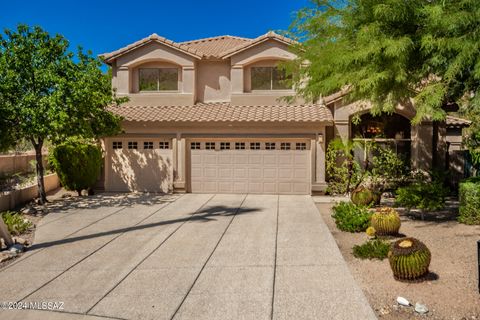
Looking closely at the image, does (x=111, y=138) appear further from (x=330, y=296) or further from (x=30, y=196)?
(x=330, y=296)

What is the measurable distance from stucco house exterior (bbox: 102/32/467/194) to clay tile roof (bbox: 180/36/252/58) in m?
1.60

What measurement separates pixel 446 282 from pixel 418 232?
3521mm

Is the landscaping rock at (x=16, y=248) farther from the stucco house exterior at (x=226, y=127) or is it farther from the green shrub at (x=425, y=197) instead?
the green shrub at (x=425, y=197)

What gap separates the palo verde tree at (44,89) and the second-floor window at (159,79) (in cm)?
430

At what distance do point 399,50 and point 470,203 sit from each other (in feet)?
14.6

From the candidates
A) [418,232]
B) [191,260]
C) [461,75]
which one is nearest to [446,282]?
[418,232]

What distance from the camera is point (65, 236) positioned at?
30.7 feet

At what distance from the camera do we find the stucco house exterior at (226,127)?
1555 centimetres

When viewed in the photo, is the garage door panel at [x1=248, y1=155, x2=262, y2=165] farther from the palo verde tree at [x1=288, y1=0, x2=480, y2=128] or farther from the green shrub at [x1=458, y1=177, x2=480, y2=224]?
the green shrub at [x1=458, y1=177, x2=480, y2=224]

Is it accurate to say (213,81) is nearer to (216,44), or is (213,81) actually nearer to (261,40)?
(261,40)

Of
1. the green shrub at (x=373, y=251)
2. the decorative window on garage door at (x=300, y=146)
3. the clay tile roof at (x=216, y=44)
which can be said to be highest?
the clay tile roof at (x=216, y=44)

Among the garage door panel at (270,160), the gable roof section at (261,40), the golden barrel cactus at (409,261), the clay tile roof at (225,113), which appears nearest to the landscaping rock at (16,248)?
the golden barrel cactus at (409,261)

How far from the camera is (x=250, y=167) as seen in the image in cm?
1603

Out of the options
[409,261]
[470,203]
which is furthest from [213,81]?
[409,261]
